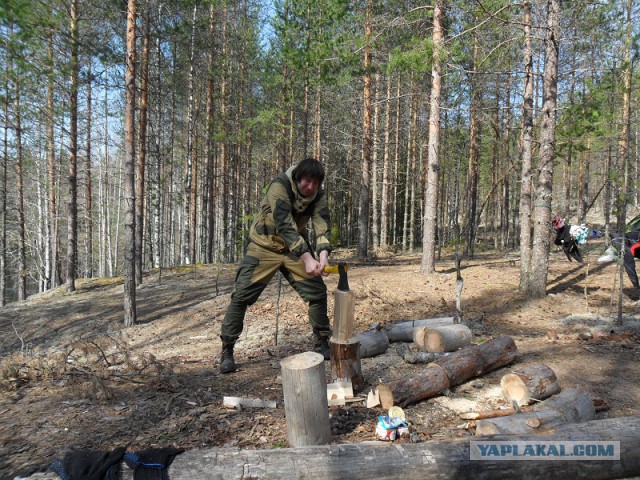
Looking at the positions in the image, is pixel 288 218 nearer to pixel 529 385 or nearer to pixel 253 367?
pixel 253 367

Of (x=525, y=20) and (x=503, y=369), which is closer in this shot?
(x=503, y=369)

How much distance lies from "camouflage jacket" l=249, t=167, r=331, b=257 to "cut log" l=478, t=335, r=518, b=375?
194 centimetres

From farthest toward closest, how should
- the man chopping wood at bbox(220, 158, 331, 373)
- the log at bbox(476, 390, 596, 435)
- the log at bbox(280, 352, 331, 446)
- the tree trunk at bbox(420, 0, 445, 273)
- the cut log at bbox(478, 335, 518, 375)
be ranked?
the tree trunk at bbox(420, 0, 445, 273)
the cut log at bbox(478, 335, 518, 375)
the man chopping wood at bbox(220, 158, 331, 373)
the log at bbox(476, 390, 596, 435)
the log at bbox(280, 352, 331, 446)

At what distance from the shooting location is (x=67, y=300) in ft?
43.7

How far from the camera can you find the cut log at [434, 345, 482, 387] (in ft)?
12.4

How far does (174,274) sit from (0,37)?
27.7 feet

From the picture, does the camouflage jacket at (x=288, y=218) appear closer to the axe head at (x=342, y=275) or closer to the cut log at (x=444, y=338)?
the axe head at (x=342, y=275)

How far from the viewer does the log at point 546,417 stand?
2.74 m

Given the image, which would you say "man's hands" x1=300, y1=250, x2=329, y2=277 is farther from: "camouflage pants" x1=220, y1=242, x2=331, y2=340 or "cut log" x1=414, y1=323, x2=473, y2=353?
"cut log" x1=414, y1=323, x2=473, y2=353

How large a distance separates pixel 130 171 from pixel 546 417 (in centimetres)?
870

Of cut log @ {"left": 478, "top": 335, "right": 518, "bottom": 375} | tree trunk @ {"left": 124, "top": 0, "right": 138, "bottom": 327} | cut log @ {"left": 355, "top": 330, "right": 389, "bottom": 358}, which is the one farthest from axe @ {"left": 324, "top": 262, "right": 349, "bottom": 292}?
tree trunk @ {"left": 124, "top": 0, "right": 138, "bottom": 327}

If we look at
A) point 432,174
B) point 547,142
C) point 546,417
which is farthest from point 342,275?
point 432,174

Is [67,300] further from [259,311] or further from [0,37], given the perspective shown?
[259,311]

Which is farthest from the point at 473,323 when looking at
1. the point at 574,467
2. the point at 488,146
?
the point at 488,146
